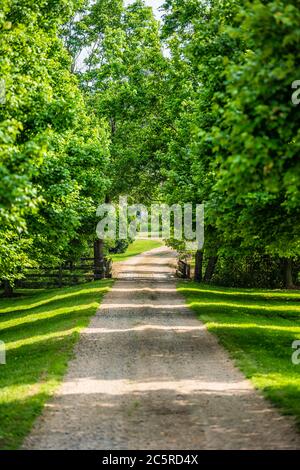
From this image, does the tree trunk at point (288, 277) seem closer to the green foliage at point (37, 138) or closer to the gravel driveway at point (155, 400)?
the green foliage at point (37, 138)

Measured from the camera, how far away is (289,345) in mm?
22375

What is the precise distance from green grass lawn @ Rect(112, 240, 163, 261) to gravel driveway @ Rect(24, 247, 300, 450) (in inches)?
2420

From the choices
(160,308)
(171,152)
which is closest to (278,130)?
(160,308)

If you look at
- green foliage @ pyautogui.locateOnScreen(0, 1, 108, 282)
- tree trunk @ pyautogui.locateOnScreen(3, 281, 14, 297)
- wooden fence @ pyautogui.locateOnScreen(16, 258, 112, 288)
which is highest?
green foliage @ pyautogui.locateOnScreen(0, 1, 108, 282)

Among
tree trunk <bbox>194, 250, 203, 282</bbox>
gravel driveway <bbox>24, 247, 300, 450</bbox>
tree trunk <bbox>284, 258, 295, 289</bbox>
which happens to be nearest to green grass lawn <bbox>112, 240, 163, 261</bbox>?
tree trunk <bbox>194, 250, 203, 282</bbox>

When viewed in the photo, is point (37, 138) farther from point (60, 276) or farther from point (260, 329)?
point (60, 276)

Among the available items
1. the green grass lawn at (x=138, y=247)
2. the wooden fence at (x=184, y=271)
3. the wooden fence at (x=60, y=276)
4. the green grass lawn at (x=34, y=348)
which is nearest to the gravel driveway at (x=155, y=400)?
the green grass lawn at (x=34, y=348)

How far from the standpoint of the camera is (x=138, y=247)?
352 feet

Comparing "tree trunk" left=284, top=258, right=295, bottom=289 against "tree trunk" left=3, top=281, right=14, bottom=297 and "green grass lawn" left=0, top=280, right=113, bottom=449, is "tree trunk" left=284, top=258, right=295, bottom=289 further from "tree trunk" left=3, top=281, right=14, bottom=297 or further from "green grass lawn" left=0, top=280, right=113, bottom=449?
"tree trunk" left=3, top=281, right=14, bottom=297

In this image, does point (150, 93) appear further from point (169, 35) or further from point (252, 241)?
point (252, 241)

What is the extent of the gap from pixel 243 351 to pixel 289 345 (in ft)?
10.3

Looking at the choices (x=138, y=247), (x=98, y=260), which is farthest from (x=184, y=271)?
(x=138, y=247)

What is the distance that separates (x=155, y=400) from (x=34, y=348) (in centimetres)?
870

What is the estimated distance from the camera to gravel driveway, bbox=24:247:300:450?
1148 cm
